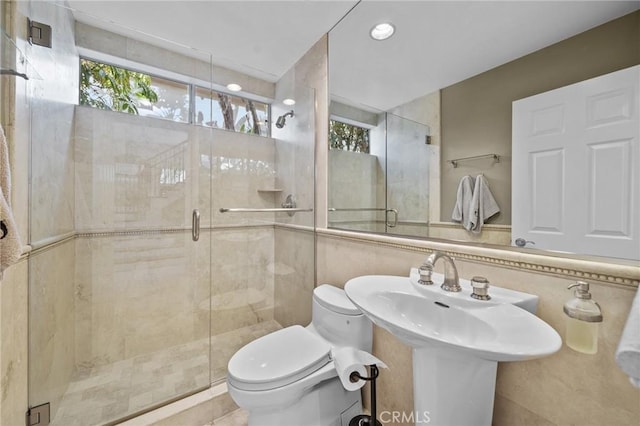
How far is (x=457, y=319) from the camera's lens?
2.72 ft

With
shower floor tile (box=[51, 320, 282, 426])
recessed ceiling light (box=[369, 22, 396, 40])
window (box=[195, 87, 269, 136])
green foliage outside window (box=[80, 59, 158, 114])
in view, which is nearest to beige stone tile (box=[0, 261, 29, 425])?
shower floor tile (box=[51, 320, 282, 426])

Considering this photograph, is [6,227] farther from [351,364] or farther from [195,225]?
[195,225]

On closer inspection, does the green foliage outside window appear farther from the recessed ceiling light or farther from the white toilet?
the white toilet

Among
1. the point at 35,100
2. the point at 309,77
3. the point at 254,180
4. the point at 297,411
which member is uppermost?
the point at 309,77

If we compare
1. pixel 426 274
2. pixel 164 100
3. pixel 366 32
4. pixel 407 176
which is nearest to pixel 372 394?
pixel 426 274

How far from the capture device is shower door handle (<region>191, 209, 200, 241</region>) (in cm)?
191

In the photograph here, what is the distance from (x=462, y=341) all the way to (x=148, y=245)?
2.00m

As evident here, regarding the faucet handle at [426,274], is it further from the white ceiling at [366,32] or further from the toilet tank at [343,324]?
the white ceiling at [366,32]

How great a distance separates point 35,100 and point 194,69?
103cm

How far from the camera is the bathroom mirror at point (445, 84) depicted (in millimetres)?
737

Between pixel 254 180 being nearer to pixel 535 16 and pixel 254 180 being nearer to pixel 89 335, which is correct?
pixel 89 335

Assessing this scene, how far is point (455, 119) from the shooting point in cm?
103

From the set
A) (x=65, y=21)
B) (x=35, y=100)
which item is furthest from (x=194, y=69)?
(x=35, y=100)

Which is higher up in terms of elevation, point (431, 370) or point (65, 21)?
point (65, 21)
